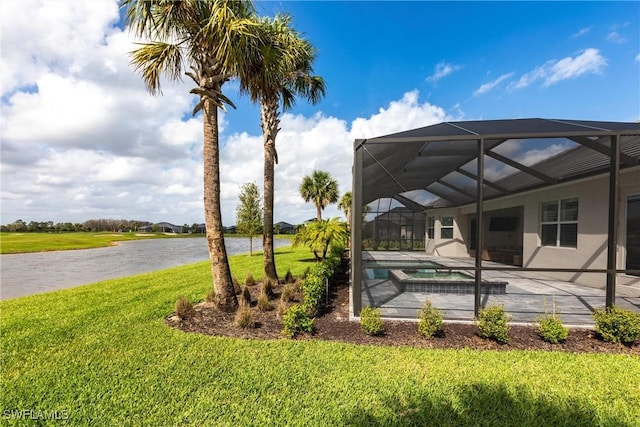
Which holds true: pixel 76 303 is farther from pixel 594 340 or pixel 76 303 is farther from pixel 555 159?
pixel 555 159

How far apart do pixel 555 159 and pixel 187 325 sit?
899 centimetres

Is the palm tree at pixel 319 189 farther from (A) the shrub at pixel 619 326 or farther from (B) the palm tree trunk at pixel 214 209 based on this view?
(A) the shrub at pixel 619 326

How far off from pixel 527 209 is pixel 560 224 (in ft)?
5.03

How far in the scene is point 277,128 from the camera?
9.80m

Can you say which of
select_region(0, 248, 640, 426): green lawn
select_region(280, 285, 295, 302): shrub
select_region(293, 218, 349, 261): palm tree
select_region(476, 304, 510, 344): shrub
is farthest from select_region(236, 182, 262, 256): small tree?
select_region(476, 304, 510, 344): shrub

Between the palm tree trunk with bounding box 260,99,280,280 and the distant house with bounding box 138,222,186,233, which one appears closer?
the palm tree trunk with bounding box 260,99,280,280

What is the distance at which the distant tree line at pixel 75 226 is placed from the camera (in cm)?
5825

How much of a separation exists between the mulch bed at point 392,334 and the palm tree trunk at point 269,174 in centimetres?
316

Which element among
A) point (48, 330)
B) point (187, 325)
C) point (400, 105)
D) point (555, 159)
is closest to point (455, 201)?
point (400, 105)

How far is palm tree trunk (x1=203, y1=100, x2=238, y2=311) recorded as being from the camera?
573 centimetres

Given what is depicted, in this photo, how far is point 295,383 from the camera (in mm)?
3119

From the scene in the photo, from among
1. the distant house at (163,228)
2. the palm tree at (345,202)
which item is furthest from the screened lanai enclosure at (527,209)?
the distant house at (163,228)

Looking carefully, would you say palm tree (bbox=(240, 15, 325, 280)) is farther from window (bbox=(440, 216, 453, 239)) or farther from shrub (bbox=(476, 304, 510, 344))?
window (bbox=(440, 216, 453, 239))

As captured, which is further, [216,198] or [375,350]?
[216,198]
